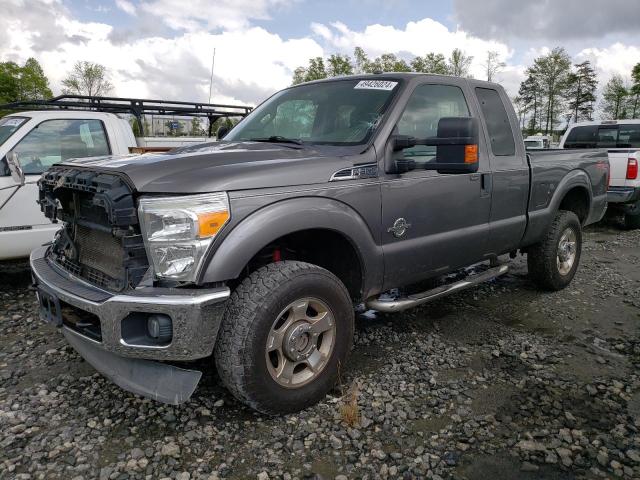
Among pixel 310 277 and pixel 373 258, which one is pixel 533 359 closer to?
pixel 373 258

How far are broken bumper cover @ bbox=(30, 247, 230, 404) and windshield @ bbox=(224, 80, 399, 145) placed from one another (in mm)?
1474

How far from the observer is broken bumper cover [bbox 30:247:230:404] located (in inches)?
95.4

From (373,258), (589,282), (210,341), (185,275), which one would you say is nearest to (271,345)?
(210,341)

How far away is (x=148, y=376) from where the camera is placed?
2670 mm

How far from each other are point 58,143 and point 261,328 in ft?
13.6

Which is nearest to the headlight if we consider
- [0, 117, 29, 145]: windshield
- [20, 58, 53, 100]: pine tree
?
[0, 117, 29, 145]: windshield

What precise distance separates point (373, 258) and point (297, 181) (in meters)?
0.74

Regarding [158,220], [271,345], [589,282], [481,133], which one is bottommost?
[589,282]

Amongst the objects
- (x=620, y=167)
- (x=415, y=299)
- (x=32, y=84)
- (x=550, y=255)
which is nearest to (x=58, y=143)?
(x=415, y=299)

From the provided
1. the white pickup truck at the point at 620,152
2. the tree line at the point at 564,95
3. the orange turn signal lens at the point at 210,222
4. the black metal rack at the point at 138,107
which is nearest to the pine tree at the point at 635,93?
the tree line at the point at 564,95

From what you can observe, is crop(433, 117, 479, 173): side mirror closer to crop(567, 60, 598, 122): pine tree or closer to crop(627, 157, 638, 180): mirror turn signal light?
crop(627, 157, 638, 180): mirror turn signal light

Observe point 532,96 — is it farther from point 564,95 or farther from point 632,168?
point 632,168

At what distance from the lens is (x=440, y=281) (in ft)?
17.4

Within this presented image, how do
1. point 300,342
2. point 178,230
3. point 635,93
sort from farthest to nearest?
point 635,93
point 300,342
point 178,230
